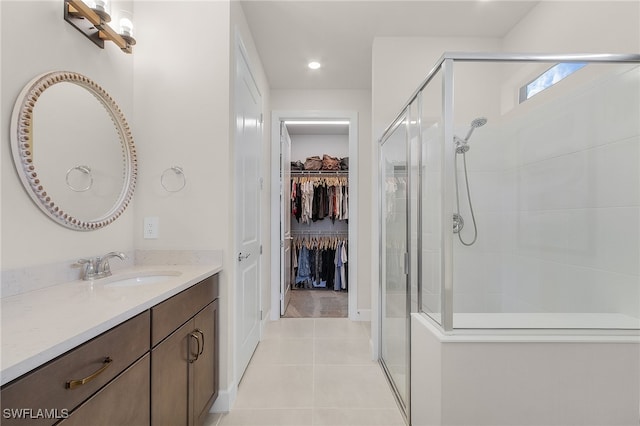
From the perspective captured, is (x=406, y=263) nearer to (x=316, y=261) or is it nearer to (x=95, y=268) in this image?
(x=95, y=268)

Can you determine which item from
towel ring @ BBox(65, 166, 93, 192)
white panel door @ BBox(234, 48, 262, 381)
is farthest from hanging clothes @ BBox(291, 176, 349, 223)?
towel ring @ BBox(65, 166, 93, 192)

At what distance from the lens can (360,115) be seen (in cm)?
355

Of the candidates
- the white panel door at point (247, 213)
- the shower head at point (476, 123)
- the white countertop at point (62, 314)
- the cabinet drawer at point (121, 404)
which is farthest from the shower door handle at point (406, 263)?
the cabinet drawer at point (121, 404)

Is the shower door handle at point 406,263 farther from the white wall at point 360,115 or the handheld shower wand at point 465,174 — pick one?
the white wall at point 360,115

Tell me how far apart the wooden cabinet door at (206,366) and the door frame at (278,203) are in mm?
1701

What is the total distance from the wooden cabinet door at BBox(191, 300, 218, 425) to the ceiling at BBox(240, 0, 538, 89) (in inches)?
81.5

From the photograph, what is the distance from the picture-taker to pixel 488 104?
7.10ft

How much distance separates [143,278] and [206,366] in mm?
565

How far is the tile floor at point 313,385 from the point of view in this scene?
1781 mm

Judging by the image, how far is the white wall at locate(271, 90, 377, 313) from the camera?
3.51m

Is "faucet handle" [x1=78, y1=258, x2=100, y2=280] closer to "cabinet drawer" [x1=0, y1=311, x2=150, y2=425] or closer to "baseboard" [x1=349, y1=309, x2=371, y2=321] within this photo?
"cabinet drawer" [x1=0, y1=311, x2=150, y2=425]

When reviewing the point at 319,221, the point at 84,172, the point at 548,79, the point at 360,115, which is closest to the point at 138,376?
the point at 84,172

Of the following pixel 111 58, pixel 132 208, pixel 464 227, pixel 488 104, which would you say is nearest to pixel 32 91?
pixel 111 58

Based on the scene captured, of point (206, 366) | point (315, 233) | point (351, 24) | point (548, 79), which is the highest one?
point (351, 24)
